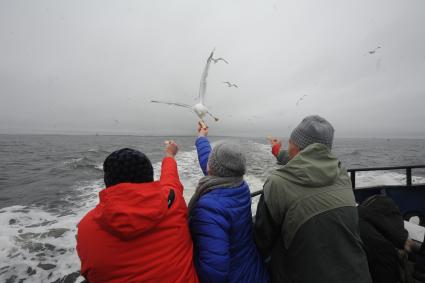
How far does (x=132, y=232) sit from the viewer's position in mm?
1154

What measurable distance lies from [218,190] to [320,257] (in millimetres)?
640

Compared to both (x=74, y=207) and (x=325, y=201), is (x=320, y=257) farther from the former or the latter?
(x=74, y=207)

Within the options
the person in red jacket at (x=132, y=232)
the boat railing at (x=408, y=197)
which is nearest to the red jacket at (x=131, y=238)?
the person in red jacket at (x=132, y=232)

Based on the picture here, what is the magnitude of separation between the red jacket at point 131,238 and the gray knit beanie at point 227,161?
0.37 meters

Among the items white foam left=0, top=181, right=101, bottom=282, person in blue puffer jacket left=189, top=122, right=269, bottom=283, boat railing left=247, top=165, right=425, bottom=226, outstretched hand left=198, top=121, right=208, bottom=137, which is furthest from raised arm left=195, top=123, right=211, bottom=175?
white foam left=0, top=181, right=101, bottom=282

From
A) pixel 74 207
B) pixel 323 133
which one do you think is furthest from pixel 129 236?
pixel 74 207

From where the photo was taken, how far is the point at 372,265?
5.24 feet

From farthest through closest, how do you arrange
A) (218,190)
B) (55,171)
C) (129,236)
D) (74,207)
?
(55,171) → (74,207) → (218,190) → (129,236)

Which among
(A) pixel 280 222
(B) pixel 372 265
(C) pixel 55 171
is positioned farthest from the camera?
(C) pixel 55 171

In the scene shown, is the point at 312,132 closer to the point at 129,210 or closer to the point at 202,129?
the point at 129,210

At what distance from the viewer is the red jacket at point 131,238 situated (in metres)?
1.15

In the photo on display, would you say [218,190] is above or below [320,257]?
above

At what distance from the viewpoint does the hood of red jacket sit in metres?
1.12

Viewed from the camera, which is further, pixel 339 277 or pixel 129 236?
pixel 339 277
